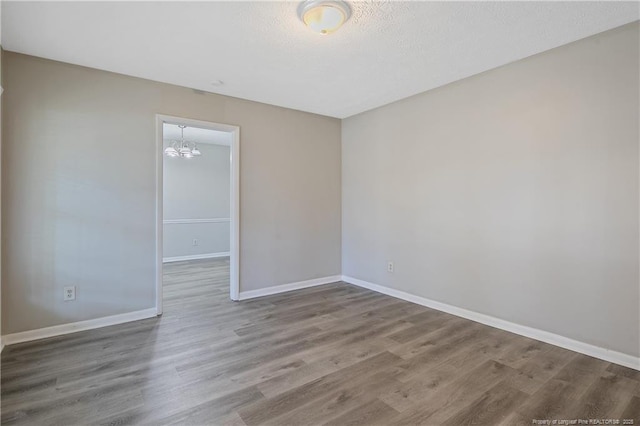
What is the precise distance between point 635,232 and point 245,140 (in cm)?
379

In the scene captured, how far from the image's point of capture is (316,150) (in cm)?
457

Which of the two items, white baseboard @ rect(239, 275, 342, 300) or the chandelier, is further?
the chandelier

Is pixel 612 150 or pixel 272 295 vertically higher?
pixel 612 150

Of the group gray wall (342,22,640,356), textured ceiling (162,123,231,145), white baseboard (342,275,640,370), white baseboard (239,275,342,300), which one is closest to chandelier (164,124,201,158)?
textured ceiling (162,123,231,145)

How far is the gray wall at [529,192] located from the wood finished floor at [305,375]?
0.41 meters

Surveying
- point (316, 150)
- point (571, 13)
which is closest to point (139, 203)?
point (316, 150)

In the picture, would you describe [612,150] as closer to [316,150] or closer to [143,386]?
[316,150]

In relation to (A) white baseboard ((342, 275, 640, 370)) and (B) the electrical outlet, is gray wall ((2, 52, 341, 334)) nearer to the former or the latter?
(B) the electrical outlet

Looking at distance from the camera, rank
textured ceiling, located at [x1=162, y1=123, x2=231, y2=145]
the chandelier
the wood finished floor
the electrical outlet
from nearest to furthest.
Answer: the wood finished floor
the electrical outlet
textured ceiling, located at [x1=162, y1=123, x2=231, y2=145]
the chandelier

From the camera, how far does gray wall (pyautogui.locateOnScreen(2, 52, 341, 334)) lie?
2.70m

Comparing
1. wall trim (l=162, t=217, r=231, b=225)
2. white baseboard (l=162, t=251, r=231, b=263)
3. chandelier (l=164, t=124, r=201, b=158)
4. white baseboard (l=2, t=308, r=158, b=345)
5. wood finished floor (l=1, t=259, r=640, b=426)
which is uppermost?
chandelier (l=164, t=124, r=201, b=158)

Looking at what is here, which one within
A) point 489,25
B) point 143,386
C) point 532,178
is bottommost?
point 143,386

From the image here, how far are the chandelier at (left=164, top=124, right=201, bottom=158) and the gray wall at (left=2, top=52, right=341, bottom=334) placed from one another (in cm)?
236

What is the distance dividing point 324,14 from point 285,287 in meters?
3.28
